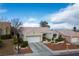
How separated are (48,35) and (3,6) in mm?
571

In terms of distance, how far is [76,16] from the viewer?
2.96 m

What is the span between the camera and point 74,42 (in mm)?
2963

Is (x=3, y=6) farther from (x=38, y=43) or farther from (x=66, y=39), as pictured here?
(x=66, y=39)

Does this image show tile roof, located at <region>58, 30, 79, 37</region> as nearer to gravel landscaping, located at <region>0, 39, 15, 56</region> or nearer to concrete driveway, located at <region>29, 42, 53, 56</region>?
concrete driveway, located at <region>29, 42, 53, 56</region>

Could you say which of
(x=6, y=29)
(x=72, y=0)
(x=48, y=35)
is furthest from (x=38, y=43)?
(x=72, y=0)

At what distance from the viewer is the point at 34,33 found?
2986 mm

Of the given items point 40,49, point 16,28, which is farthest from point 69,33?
point 16,28

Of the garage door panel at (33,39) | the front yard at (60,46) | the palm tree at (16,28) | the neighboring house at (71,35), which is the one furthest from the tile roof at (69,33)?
the palm tree at (16,28)

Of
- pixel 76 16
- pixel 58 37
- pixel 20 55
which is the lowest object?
pixel 20 55

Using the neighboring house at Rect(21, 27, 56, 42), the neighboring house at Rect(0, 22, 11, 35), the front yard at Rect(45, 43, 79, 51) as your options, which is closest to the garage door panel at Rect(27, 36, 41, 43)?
the neighboring house at Rect(21, 27, 56, 42)

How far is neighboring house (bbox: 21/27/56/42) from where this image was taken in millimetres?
2965

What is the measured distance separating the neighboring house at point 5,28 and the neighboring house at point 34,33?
15cm

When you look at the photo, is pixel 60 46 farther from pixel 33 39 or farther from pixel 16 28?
pixel 16 28

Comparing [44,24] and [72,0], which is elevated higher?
[72,0]
